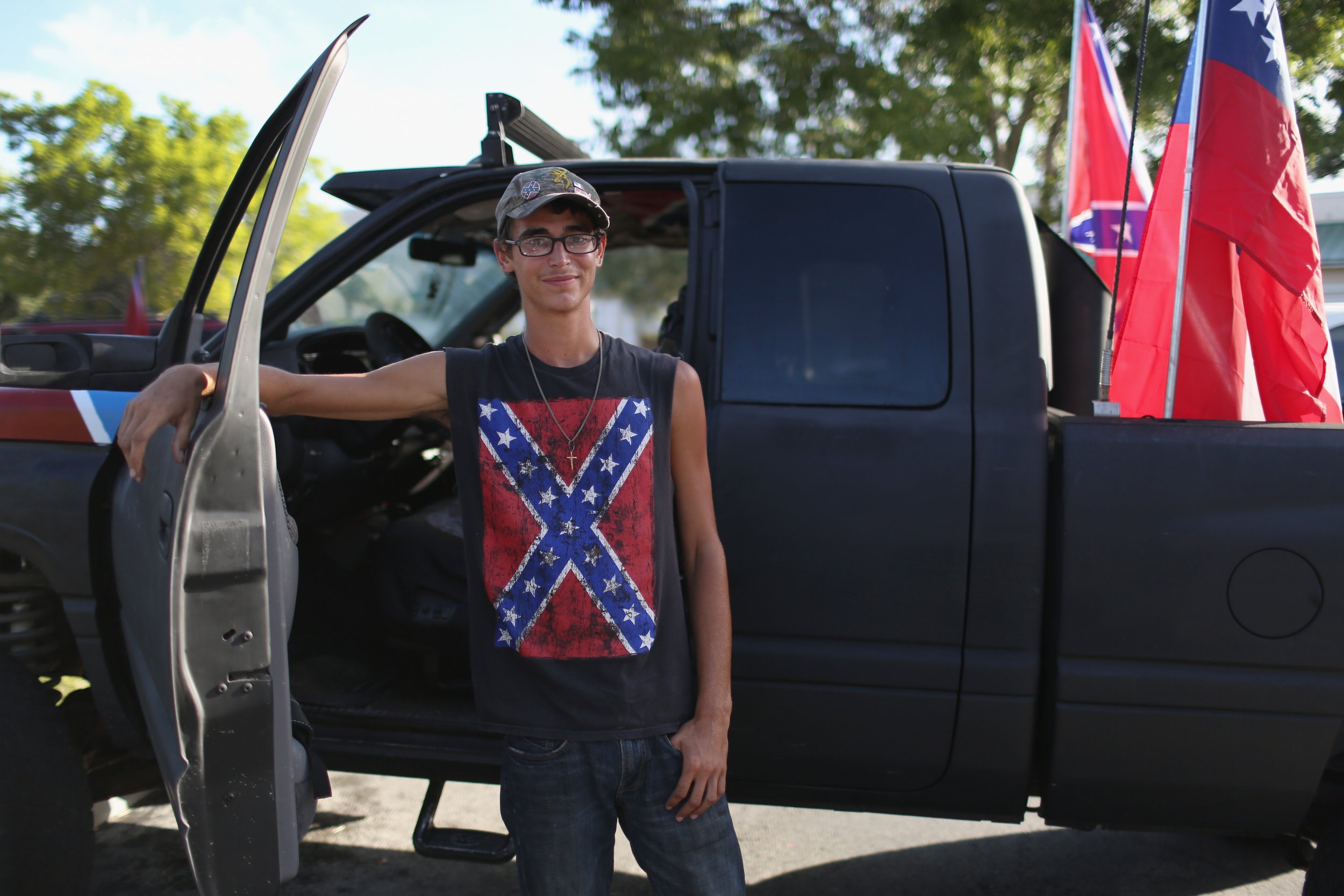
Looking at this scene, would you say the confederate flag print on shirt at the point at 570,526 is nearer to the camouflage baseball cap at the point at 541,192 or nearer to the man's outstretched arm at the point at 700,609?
the man's outstretched arm at the point at 700,609

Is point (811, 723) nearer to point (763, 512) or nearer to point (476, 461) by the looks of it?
point (763, 512)

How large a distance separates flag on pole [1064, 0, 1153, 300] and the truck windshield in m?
2.87

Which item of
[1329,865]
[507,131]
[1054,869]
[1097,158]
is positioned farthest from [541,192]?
[1097,158]

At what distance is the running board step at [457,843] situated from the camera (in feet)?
7.65

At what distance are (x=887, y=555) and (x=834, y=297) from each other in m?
0.64

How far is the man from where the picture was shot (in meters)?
1.66

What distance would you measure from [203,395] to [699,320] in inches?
47.6

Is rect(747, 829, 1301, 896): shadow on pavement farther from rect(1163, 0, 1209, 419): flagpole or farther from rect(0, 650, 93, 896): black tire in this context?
rect(0, 650, 93, 896): black tire

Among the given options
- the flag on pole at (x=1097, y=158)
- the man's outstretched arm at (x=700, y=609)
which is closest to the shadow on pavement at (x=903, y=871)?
the man's outstretched arm at (x=700, y=609)

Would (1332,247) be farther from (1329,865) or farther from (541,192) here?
(541,192)

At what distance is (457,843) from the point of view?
94.0 inches

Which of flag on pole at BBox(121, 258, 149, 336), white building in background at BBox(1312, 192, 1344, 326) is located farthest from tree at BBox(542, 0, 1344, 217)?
flag on pole at BBox(121, 258, 149, 336)

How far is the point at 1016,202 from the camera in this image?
240 cm

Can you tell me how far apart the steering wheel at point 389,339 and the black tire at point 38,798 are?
55.4 inches
